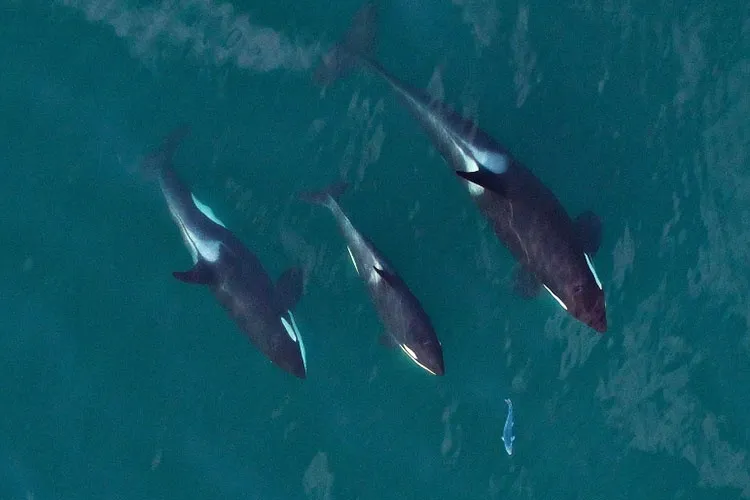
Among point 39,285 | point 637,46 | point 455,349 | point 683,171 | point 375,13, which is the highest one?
point 637,46

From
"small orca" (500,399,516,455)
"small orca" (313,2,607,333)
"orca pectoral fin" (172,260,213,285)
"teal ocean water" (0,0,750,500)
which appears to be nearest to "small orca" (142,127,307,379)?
"orca pectoral fin" (172,260,213,285)

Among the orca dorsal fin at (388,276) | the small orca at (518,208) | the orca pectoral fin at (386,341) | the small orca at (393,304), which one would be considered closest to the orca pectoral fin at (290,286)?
the small orca at (393,304)

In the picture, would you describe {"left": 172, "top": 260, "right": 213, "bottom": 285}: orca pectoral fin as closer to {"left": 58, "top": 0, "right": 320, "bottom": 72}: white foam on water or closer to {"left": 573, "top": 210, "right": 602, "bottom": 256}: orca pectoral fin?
{"left": 58, "top": 0, "right": 320, "bottom": 72}: white foam on water

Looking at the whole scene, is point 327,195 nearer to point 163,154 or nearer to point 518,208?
point 163,154

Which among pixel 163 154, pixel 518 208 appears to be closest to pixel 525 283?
pixel 518 208

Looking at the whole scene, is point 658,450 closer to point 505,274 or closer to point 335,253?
point 505,274

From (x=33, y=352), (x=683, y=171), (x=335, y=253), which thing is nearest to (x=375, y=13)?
(x=335, y=253)

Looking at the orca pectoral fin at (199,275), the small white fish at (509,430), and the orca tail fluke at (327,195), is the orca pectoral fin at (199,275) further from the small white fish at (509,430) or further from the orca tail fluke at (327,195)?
the small white fish at (509,430)
